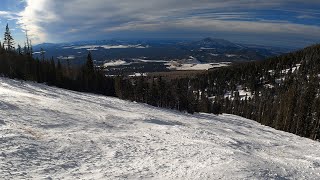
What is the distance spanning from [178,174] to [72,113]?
66.9 feet

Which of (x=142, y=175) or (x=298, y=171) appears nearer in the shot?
(x=142, y=175)

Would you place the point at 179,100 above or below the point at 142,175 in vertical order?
below

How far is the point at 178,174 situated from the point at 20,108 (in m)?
20.9

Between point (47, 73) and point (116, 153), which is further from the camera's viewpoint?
point (47, 73)

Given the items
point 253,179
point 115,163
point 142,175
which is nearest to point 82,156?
point 115,163

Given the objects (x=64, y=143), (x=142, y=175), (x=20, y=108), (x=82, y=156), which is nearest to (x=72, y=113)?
(x=20, y=108)

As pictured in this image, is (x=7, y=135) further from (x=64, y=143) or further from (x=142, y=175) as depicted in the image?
(x=142, y=175)

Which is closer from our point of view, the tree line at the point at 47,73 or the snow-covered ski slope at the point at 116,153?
the snow-covered ski slope at the point at 116,153

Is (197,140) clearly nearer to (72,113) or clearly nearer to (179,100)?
(72,113)

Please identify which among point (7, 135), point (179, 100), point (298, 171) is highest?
point (7, 135)

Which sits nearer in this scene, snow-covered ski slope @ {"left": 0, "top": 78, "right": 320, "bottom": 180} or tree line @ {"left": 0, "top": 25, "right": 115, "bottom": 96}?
snow-covered ski slope @ {"left": 0, "top": 78, "right": 320, "bottom": 180}

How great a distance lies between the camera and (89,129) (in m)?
28.5

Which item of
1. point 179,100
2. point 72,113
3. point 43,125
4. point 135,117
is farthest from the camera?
point 179,100

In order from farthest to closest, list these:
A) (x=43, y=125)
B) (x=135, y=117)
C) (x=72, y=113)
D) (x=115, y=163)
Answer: (x=135, y=117) → (x=72, y=113) → (x=43, y=125) → (x=115, y=163)
